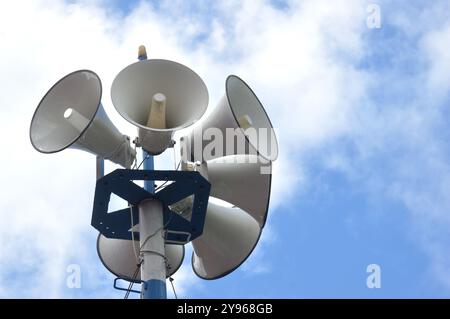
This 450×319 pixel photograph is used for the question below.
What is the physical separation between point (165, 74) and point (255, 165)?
1523 mm

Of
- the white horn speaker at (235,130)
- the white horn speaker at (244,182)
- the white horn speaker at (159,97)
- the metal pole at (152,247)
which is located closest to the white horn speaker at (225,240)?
the white horn speaker at (244,182)

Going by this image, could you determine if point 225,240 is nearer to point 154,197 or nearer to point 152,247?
point 154,197

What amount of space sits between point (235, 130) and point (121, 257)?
8.66 feet

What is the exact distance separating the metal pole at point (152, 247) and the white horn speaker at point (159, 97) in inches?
20.1

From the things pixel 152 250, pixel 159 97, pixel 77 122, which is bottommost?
pixel 152 250

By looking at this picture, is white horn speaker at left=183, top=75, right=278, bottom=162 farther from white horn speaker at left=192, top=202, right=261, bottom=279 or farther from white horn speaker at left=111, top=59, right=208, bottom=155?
white horn speaker at left=192, top=202, right=261, bottom=279

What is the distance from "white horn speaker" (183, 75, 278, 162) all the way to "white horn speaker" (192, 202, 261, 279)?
87 centimetres

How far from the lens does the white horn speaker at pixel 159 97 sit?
1011 centimetres

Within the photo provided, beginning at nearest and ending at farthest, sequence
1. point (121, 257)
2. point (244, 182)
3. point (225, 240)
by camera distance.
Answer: point (244, 182) → point (225, 240) → point (121, 257)

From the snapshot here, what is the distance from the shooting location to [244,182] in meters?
10.5

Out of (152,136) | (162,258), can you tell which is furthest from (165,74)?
(162,258)

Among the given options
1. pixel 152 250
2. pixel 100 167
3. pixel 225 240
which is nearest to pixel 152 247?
pixel 152 250

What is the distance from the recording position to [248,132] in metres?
10.1
